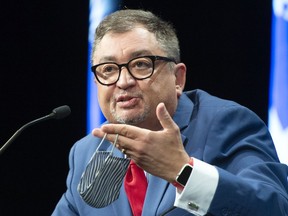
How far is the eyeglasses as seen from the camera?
2.26 metres

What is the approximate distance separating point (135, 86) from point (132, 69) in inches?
2.5

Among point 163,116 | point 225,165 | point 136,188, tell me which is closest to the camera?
point 163,116

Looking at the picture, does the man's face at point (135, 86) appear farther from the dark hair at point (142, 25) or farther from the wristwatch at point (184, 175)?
the wristwatch at point (184, 175)

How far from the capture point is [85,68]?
389 cm

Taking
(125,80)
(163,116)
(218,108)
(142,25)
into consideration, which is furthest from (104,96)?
(163,116)

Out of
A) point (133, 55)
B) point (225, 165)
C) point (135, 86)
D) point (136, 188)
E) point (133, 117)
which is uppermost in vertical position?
point (133, 55)

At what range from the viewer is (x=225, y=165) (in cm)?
219

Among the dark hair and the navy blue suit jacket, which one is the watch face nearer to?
the navy blue suit jacket

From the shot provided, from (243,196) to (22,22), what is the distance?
7.87 ft

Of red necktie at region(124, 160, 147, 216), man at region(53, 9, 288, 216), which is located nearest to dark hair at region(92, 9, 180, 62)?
man at region(53, 9, 288, 216)

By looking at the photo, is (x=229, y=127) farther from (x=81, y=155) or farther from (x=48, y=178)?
(x=48, y=178)

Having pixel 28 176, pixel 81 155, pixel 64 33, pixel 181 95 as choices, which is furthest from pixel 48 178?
pixel 181 95

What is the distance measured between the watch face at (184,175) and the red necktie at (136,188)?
48 centimetres

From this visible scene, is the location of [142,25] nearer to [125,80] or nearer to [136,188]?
[125,80]
